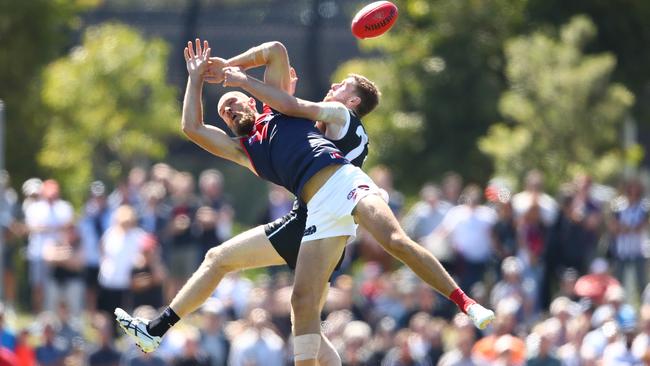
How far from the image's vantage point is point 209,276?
10719 mm

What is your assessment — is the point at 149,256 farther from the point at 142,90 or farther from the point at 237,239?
the point at 142,90

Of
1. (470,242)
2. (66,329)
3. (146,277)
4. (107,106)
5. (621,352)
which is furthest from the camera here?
(107,106)

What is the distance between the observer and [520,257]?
1672 cm

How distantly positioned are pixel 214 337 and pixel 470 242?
2.91 meters

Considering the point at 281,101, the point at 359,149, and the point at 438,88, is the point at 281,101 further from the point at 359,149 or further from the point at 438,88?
the point at 438,88

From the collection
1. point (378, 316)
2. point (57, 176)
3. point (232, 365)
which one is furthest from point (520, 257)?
point (57, 176)

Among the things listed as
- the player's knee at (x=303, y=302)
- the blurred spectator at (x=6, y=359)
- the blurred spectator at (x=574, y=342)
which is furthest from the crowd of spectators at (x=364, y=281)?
the player's knee at (x=303, y=302)

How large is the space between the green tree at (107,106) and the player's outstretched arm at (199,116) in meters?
12.2

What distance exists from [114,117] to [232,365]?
879cm


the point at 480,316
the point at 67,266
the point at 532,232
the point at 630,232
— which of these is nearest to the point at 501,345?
the point at 532,232

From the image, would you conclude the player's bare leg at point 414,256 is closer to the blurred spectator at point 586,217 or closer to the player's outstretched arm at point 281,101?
the player's outstretched arm at point 281,101

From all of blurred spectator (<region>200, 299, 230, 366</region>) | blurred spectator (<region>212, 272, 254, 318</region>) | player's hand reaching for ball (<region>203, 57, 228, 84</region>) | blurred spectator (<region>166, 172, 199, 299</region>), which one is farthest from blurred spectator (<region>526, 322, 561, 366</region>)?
player's hand reaching for ball (<region>203, 57, 228, 84</region>)

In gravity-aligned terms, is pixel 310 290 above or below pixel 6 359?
above

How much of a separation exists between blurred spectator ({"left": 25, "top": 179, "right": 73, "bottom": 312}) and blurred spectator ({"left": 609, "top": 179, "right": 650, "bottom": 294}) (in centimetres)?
584
